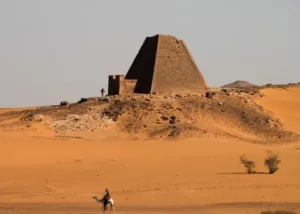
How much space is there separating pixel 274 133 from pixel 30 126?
12.6m

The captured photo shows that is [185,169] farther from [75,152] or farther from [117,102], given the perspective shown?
A: [117,102]

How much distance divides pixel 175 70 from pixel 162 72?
A: 99 centimetres

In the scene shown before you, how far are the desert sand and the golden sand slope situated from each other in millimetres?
1889

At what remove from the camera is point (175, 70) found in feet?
114

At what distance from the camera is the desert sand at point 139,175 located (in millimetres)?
14742

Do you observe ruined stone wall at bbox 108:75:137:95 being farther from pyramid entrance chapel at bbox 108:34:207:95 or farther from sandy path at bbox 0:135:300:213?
sandy path at bbox 0:135:300:213

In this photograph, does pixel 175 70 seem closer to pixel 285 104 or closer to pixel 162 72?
pixel 162 72

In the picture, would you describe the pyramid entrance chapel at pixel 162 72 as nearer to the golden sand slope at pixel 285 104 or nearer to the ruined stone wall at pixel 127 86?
the ruined stone wall at pixel 127 86

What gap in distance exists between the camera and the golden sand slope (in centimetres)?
3447

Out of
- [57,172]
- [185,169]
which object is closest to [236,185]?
[185,169]

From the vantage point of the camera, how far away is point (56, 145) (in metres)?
26.0

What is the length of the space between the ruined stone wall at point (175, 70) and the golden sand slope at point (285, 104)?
422cm

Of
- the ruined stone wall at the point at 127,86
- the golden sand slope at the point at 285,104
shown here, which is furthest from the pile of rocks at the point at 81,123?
the golden sand slope at the point at 285,104

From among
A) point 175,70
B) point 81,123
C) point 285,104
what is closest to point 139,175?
point 81,123
